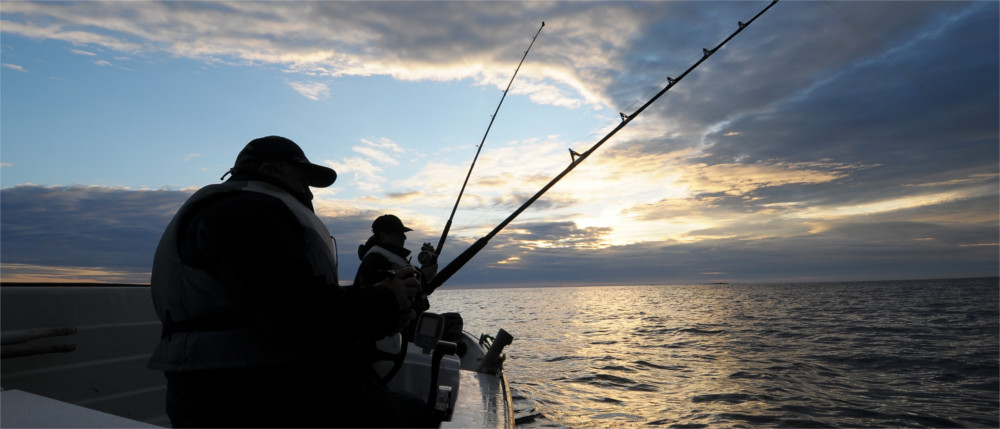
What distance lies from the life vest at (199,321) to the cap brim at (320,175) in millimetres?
309

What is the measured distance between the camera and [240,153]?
1946mm

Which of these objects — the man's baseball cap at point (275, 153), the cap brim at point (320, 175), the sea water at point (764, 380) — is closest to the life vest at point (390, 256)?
the cap brim at point (320, 175)

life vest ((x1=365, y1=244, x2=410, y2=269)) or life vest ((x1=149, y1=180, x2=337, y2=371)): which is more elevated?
life vest ((x1=365, y1=244, x2=410, y2=269))

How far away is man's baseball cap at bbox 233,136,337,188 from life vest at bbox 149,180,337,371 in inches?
8.1

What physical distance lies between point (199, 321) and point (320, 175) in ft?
2.44

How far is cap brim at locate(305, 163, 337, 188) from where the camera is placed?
79.3 inches

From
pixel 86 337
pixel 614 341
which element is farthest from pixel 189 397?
pixel 614 341

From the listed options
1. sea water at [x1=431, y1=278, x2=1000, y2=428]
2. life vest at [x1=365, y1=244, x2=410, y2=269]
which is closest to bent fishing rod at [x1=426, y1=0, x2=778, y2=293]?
life vest at [x1=365, y1=244, x2=410, y2=269]

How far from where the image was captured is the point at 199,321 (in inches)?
62.9

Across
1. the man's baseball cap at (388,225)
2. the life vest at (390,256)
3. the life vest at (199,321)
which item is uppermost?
the man's baseball cap at (388,225)

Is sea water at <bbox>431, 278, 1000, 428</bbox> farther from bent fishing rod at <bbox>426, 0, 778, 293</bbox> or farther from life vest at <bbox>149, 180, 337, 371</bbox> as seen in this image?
life vest at <bbox>149, 180, 337, 371</bbox>

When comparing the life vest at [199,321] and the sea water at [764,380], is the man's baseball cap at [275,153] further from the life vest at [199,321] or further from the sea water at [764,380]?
the sea water at [764,380]

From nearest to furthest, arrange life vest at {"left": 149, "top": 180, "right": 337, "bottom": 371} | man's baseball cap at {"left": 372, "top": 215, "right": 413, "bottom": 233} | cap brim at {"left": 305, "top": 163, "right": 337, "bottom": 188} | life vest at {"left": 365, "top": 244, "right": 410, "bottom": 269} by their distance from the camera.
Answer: life vest at {"left": 149, "top": 180, "right": 337, "bottom": 371} < cap brim at {"left": 305, "top": 163, "right": 337, "bottom": 188} < life vest at {"left": 365, "top": 244, "right": 410, "bottom": 269} < man's baseball cap at {"left": 372, "top": 215, "right": 413, "bottom": 233}

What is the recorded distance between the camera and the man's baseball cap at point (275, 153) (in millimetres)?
1903
